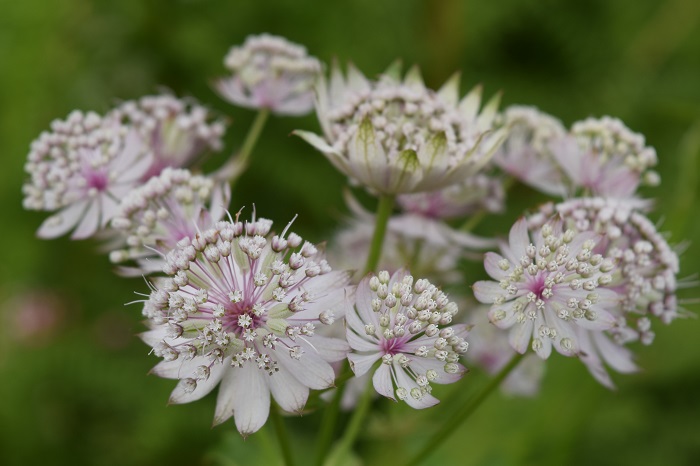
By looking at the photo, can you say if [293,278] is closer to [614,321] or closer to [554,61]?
[614,321]

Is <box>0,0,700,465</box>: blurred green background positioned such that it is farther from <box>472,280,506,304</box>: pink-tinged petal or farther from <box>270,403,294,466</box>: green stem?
<box>472,280,506,304</box>: pink-tinged petal

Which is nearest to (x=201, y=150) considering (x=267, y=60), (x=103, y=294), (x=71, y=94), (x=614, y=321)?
(x=267, y=60)

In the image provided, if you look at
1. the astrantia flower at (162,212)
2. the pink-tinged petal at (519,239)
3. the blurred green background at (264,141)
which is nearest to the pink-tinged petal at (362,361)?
the pink-tinged petal at (519,239)

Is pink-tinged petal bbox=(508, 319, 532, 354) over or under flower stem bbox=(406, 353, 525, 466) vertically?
over

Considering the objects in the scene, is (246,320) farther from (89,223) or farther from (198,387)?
(89,223)

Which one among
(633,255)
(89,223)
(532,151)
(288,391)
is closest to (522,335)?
(633,255)

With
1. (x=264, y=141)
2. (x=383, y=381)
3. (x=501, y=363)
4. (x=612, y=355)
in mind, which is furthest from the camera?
(x=264, y=141)

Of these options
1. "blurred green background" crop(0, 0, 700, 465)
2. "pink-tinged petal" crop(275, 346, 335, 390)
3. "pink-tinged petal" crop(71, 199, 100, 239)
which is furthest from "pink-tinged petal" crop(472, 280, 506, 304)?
"blurred green background" crop(0, 0, 700, 465)
